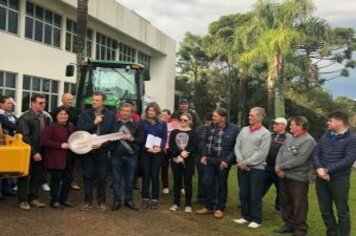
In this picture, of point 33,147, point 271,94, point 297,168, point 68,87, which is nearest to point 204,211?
point 297,168

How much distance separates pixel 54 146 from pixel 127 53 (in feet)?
99.7

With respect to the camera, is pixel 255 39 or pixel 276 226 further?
pixel 255 39

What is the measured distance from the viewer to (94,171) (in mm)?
8984

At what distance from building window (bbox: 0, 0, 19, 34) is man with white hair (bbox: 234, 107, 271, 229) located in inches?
604

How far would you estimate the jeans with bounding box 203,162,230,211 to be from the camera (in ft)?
30.3

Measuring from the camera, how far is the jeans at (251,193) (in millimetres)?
8766

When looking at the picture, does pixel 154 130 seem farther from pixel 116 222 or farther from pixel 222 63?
pixel 222 63

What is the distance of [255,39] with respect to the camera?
1366 inches

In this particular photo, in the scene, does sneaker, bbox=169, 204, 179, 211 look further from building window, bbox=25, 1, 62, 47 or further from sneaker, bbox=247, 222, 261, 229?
building window, bbox=25, 1, 62, 47

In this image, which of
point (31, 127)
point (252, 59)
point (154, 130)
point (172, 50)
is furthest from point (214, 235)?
point (172, 50)

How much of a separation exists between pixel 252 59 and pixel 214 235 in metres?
27.3

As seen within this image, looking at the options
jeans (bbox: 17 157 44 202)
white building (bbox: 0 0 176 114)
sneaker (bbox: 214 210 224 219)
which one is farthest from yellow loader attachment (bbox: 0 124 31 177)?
white building (bbox: 0 0 176 114)

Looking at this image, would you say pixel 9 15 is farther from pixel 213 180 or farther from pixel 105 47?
pixel 213 180

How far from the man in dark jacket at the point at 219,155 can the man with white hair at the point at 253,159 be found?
0.24 meters
